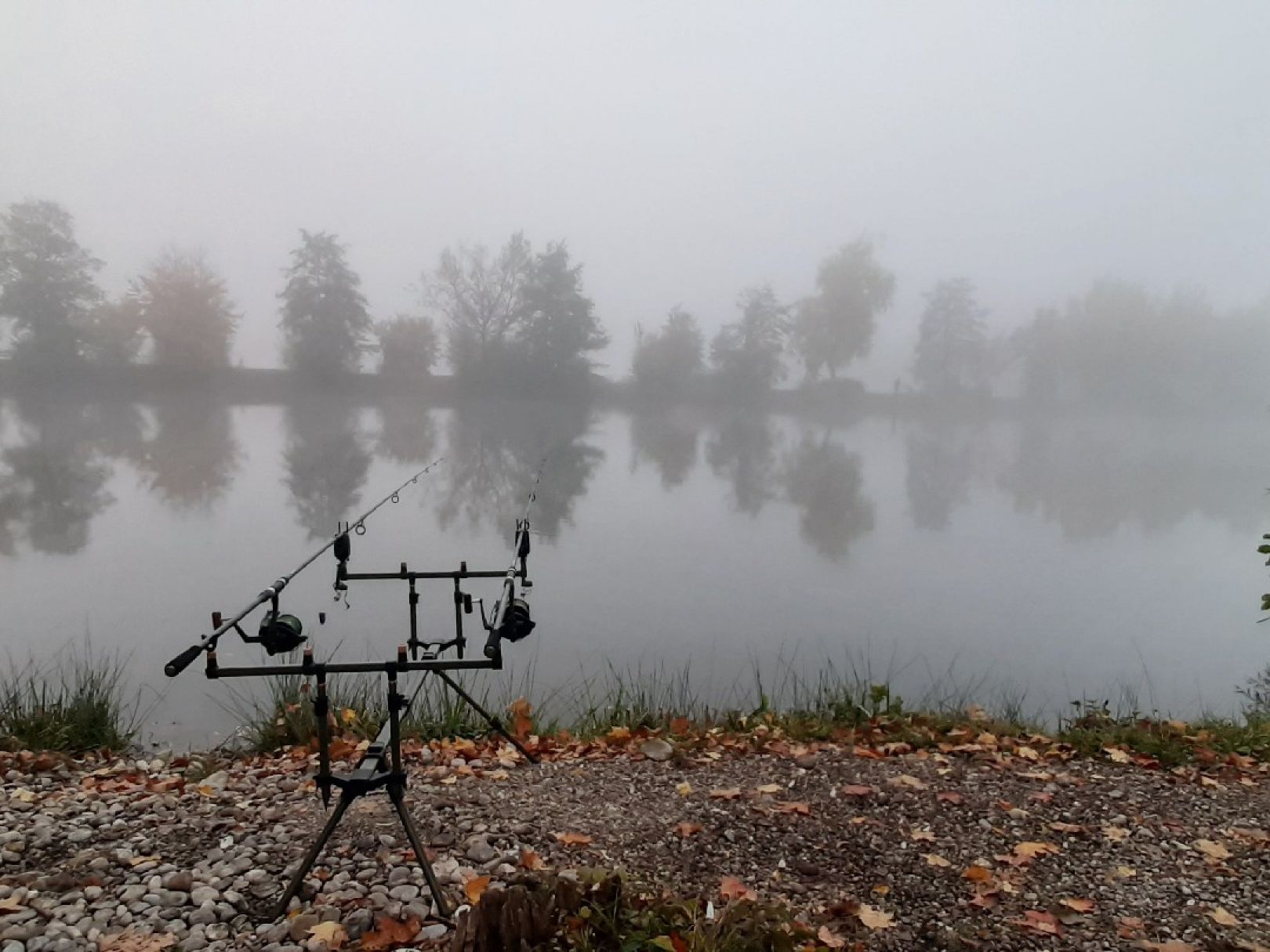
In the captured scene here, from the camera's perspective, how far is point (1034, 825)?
296 centimetres

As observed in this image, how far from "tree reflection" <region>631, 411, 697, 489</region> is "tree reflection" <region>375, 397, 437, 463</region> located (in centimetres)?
450

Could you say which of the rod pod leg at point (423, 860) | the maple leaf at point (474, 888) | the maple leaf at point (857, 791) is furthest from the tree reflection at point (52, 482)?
the maple leaf at point (857, 791)

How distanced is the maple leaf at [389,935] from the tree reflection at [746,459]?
1127 cm

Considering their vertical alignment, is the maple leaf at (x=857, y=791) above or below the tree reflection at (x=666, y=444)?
below

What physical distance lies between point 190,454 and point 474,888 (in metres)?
13.6

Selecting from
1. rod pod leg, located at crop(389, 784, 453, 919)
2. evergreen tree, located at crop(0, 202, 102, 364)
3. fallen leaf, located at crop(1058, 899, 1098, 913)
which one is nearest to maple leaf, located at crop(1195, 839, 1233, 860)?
fallen leaf, located at crop(1058, 899, 1098, 913)

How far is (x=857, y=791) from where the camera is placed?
10.5 ft

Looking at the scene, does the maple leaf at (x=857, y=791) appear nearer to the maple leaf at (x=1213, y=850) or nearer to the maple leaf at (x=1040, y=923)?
the maple leaf at (x=1040, y=923)

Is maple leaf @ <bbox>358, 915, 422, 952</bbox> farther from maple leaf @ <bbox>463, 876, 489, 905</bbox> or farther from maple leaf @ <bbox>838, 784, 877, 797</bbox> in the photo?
maple leaf @ <bbox>838, 784, 877, 797</bbox>

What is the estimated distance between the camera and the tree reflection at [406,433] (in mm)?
14211

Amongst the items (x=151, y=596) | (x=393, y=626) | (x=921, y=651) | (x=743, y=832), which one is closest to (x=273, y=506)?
(x=151, y=596)

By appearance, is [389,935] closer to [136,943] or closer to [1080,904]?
[136,943]

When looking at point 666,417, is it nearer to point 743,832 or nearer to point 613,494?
point 613,494

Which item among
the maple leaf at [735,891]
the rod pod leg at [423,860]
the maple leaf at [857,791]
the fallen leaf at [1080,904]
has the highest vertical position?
the rod pod leg at [423,860]
